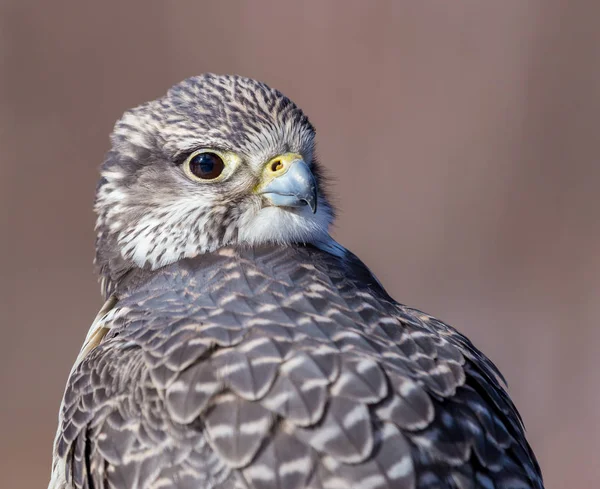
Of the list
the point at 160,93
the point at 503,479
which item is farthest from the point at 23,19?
the point at 503,479

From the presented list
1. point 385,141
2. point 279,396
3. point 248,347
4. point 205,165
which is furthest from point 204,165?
point 385,141

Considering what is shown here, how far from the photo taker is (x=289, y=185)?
9.84 feet

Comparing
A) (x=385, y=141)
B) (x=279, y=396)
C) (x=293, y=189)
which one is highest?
(x=293, y=189)

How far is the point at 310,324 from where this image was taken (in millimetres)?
2645

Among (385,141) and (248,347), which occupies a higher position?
(385,141)

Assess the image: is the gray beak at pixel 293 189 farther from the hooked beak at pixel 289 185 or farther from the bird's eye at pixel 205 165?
the bird's eye at pixel 205 165

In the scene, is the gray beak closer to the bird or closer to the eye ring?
the bird

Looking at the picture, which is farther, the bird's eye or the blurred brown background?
the blurred brown background

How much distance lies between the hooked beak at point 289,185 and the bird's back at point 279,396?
0.22 m

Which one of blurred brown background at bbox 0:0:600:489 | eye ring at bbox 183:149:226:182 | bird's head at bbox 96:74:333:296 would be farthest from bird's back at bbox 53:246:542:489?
blurred brown background at bbox 0:0:600:489

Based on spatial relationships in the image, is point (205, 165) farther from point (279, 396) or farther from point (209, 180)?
point (279, 396)

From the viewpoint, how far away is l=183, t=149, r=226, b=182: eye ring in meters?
3.05

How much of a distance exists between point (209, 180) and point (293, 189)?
29 centimetres

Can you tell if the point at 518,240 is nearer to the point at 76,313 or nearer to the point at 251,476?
the point at 76,313
